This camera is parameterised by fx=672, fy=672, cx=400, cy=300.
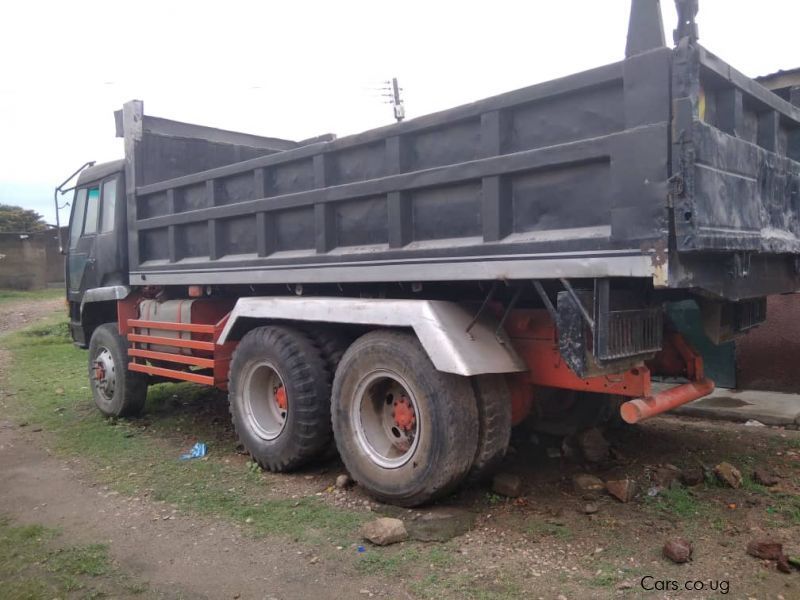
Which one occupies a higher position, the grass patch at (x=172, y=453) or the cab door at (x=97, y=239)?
the cab door at (x=97, y=239)

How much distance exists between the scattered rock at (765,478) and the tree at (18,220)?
35.9 metres

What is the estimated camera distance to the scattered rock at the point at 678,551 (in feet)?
10.5

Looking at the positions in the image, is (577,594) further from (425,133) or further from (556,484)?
(425,133)

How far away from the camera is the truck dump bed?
2984 mm

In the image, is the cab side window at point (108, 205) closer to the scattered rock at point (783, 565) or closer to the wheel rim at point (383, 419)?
the wheel rim at point (383, 419)

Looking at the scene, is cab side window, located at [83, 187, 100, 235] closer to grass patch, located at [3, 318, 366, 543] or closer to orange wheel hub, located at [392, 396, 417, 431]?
grass patch, located at [3, 318, 366, 543]

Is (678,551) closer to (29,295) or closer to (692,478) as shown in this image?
(692,478)

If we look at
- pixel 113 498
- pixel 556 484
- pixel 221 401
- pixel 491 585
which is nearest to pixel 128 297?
pixel 221 401

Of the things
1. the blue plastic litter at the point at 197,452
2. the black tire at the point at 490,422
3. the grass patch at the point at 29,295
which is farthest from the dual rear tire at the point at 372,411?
the grass patch at the point at 29,295

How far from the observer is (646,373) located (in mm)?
3547

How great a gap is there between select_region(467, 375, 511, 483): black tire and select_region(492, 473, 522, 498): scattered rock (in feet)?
0.78

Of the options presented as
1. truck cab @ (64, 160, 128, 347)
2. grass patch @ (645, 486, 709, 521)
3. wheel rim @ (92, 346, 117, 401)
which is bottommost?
grass patch @ (645, 486, 709, 521)

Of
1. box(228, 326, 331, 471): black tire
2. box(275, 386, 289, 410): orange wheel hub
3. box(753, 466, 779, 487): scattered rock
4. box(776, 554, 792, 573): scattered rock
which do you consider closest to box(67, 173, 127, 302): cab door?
box(228, 326, 331, 471): black tire

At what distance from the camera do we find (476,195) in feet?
12.4
